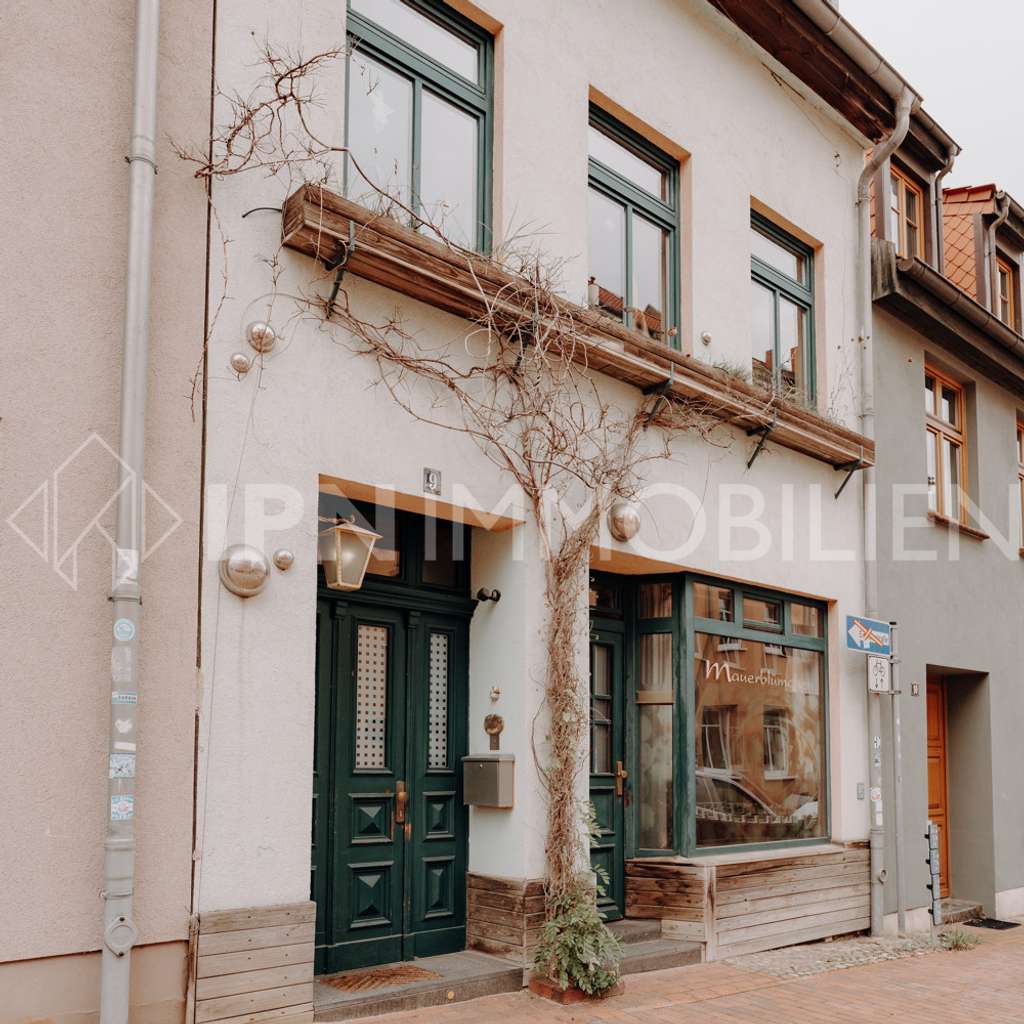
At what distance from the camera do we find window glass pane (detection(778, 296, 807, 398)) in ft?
33.6

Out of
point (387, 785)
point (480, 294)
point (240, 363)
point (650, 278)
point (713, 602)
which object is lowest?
point (387, 785)

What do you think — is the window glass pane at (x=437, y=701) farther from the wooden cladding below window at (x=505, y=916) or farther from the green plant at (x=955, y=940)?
the green plant at (x=955, y=940)

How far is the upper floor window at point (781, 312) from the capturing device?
391 inches

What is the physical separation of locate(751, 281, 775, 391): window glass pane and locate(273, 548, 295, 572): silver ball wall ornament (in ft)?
16.2

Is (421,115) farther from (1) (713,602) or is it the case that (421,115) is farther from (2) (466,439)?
(1) (713,602)

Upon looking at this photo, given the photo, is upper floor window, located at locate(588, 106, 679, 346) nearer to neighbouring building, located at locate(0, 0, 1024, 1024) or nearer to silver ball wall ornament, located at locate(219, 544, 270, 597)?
neighbouring building, located at locate(0, 0, 1024, 1024)

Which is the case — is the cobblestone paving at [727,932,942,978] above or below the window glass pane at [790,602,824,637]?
below

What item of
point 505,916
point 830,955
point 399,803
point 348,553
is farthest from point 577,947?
point 830,955

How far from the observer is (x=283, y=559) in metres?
5.82

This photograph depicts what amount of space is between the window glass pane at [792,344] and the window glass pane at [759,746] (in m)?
2.29

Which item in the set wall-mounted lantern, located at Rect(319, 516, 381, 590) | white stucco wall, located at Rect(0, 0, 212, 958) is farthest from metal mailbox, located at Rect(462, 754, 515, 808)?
white stucco wall, located at Rect(0, 0, 212, 958)

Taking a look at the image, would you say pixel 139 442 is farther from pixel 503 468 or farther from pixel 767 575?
pixel 767 575

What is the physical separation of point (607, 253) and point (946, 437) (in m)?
5.84

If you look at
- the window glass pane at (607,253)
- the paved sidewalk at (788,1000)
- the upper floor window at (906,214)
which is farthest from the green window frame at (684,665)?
the upper floor window at (906,214)
